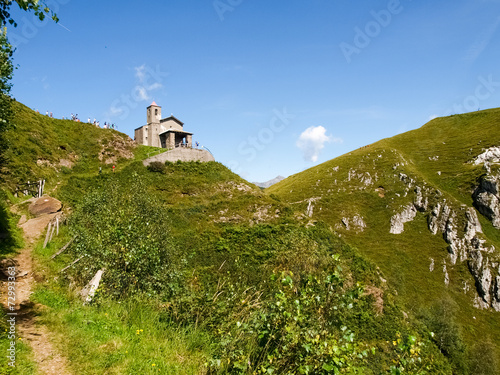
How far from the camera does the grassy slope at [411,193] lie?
87.5 metres

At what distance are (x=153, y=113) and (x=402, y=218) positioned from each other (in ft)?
285

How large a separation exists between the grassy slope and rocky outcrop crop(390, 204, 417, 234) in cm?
164

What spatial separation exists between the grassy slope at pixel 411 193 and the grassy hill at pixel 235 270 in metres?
0.59

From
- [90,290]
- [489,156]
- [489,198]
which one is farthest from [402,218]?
[90,290]

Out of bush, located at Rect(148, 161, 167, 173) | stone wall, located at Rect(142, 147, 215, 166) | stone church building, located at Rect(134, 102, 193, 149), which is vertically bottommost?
bush, located at Rect(148, 161, 167, 173)

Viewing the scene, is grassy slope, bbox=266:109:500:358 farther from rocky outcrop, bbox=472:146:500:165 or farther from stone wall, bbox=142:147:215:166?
stone wall, bbox=142:147:215:166

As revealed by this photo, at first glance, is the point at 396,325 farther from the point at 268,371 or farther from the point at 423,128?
the point at 423,128

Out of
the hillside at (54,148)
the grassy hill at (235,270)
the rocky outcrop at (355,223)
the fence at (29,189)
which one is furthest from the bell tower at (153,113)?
the rocky outcrop at (355,223)

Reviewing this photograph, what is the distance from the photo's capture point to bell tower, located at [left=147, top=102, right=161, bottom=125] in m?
71.9

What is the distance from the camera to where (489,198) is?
10344 centimetres

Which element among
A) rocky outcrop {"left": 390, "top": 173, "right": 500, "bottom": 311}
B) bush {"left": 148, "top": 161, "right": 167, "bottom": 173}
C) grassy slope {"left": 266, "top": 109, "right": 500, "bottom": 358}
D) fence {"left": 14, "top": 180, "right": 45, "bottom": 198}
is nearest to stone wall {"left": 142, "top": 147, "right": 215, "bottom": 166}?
bush {"left": 148, "top": 161, "right": 167, "bottom": 173}

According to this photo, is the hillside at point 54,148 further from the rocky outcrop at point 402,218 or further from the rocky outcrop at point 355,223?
the rocky outcrop at point 402,218

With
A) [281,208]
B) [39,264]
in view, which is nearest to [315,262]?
[281,208]

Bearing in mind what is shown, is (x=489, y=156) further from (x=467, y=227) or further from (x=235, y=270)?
(x=235, y=270)
